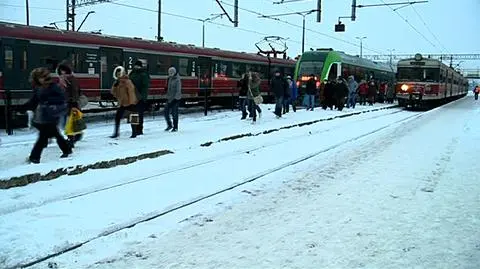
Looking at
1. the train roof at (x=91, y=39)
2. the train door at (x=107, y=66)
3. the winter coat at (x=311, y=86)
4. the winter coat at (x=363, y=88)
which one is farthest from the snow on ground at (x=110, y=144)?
the winter coat at (x=363, y=88)

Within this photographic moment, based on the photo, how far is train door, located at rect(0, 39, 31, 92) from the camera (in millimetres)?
15406

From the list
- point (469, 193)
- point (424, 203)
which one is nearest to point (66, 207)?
point (424, 203)

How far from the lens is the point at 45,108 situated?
8.14m

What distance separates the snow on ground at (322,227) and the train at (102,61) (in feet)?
30.2

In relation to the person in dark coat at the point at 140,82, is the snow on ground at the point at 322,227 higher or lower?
lower

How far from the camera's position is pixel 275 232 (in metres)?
4.92

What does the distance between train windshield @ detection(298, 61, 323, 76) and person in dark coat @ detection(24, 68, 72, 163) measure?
21.2 metres

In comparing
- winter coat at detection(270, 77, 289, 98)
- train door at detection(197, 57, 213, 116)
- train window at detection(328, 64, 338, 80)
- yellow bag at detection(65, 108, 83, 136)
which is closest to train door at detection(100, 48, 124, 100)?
train door at detection(197, 57, 213, 116)

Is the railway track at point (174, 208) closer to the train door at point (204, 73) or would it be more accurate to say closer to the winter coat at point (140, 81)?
the winter coat at point (140, 81)

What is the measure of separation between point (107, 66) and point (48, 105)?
11.5 meters

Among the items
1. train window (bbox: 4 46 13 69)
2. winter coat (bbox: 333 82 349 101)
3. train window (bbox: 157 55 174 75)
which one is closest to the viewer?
train window (bbox: 4 46 13 69)

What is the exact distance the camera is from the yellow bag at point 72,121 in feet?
30.7

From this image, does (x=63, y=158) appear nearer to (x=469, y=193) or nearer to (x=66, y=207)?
(x=66, y=207)

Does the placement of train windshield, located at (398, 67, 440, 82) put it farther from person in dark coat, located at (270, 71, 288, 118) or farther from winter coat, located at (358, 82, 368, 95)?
person in dark coat, located at (270, 71, 288, 118)
